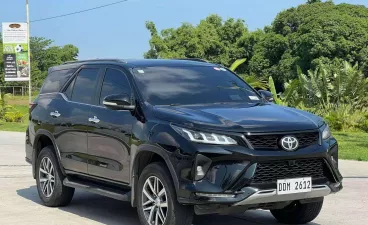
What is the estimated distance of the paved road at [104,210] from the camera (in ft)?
24.6

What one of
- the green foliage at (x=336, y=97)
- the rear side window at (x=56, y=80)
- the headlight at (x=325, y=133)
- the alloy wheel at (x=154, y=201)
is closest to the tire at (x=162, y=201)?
the alloy wheel at (x=154, y=201)

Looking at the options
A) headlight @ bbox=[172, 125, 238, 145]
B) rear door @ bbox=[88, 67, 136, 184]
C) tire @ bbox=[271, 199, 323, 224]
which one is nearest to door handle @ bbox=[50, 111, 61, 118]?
rear door @ bbox=[88, 67, 136, 184]

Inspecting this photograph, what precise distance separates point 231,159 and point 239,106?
1.24 meters

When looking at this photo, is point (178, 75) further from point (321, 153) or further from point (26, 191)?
point (26, 191)

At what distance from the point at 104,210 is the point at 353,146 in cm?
986

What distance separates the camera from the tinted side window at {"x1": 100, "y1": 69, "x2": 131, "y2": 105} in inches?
287

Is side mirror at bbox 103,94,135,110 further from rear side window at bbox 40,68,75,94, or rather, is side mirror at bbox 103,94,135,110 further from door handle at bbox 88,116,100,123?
rear side window at bbox 40,68,75,94

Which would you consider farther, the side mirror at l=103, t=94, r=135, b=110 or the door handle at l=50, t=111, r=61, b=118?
the door handle at l=50, t=111, r=61, b=118

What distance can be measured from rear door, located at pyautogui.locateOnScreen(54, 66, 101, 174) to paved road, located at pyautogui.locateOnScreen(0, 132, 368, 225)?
24.8 inches

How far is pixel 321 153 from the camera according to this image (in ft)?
20.1

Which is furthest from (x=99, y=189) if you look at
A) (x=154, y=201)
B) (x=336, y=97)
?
(x=336, y=97)

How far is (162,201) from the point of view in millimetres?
6242

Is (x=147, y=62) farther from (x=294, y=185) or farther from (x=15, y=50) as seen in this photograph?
(x=15, y=50)

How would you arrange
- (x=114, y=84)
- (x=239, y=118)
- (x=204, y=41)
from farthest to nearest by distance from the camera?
(x=204, y=41), (x=114, y=84), (x=239, y=118)
